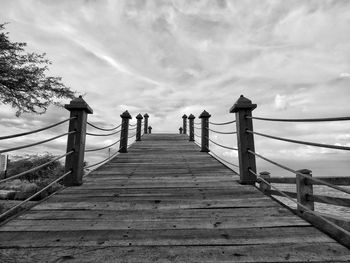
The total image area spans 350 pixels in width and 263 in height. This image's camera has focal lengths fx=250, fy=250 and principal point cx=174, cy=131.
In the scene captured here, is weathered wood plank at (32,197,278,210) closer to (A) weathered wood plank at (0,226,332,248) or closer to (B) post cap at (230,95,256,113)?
(A) weathered wood plank at (0,226,332,248)

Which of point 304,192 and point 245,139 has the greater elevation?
point 245,139

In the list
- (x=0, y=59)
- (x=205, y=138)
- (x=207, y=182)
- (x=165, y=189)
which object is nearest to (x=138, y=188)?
(x=165, y=189)

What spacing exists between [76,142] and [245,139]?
3132 millimetres

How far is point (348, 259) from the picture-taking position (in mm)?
2098

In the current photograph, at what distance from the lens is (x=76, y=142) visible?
15.2ft

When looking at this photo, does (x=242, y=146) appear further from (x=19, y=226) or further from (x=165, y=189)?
(x=19, y=226)

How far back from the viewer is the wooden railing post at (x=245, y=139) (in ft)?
14.9

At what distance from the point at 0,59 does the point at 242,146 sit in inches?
612

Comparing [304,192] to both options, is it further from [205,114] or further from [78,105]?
[205,114]

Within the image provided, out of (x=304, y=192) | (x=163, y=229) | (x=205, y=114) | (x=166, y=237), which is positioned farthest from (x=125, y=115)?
(x=166, y=237)

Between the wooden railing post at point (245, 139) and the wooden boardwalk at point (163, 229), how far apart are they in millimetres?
264

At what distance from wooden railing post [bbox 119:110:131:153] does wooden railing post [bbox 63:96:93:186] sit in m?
4.05

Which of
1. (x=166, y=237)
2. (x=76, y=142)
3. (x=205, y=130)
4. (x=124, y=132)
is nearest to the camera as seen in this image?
(x=166, y=237)

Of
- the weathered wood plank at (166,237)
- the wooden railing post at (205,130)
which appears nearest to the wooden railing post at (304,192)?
the weathered wood plank at (166,237)
